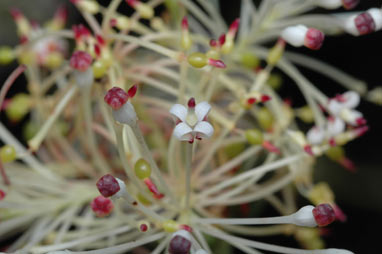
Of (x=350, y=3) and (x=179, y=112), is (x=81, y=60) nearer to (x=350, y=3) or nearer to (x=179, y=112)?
(x=179, y=112)

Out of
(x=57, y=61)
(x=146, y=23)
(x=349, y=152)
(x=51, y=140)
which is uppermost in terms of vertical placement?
(x=146, y=23)

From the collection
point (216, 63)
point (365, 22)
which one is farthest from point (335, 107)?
point (216, 63)

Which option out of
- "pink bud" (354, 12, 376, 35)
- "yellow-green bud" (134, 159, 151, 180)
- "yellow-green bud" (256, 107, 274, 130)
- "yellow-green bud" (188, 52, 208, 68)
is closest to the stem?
"yellow-green bud" (134, 159, 151, 180)

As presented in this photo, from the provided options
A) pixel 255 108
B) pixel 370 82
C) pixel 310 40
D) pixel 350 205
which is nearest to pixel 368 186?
pixel 350 205

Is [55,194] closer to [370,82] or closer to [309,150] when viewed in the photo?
[309,150]

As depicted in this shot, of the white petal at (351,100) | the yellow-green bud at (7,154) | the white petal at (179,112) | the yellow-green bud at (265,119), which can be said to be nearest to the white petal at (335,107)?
the white petal at (351,100)

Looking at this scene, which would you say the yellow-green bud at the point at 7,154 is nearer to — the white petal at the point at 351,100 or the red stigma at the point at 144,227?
the red stigma at the point at 144,227
